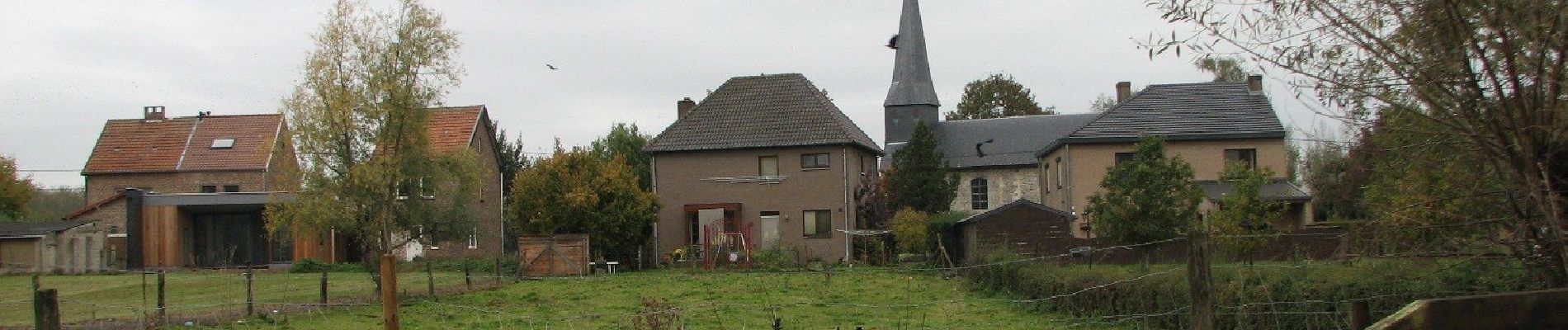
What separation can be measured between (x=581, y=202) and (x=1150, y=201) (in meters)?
14.7

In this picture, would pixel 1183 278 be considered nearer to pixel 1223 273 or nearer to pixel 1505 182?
pixel 1223 273

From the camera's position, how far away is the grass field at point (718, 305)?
17.8 m

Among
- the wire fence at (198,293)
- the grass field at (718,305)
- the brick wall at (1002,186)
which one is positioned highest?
the brick wall at (1002,186)

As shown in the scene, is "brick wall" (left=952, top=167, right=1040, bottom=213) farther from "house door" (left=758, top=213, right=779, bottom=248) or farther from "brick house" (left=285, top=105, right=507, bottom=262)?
"brick house" (left=285, top=105, right=507, bottom=262)

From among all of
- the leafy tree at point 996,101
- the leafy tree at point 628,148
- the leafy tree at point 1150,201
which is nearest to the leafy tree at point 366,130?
the leafy tree at point 1150,201

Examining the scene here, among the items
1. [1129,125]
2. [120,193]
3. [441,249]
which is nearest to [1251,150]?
[1129,125]

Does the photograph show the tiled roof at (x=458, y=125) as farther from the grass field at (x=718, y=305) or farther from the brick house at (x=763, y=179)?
the grass field at (x=718, y=305)

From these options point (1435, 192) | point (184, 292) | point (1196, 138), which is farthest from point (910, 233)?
point (1435, 192)

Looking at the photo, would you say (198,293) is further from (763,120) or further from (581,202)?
(763,120)

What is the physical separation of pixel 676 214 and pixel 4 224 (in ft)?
65.7

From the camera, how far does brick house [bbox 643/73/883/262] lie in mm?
41062

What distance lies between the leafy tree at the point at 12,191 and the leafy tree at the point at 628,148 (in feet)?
77.8

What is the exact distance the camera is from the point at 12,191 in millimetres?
56031

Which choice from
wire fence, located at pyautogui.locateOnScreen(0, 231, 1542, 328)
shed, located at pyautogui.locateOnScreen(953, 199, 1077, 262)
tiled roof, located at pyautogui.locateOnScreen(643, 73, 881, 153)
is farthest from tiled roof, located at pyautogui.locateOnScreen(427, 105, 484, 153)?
shed, located at pyautogui.locateOnScreen(953, 199, 1077, 262)
